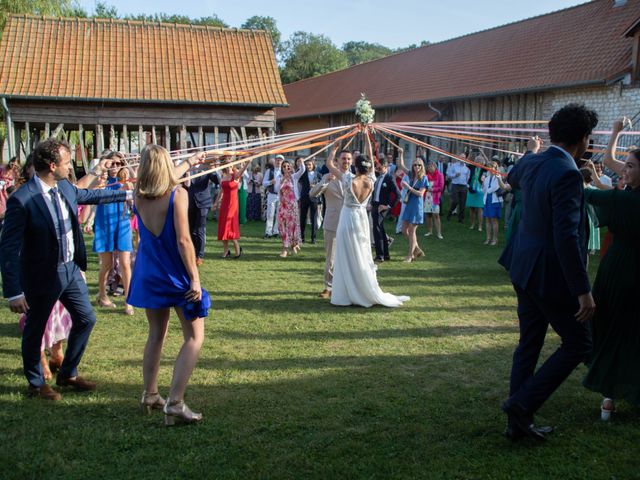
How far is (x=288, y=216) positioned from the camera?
1293 centimetres

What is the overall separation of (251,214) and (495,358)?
14.2 meters

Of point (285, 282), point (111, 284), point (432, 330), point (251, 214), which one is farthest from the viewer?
point (251, 214)

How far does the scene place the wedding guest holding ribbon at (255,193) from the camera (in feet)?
62.5

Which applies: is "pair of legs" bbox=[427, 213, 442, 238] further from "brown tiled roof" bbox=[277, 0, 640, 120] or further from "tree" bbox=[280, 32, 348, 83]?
"tree" bbox=[280, 32, 348, 83]

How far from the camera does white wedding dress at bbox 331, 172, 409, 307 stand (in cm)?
806

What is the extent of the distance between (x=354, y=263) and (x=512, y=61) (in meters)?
18.2

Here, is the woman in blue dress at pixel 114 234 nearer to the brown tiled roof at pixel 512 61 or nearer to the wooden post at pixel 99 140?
the wooden post at pixel 99 140

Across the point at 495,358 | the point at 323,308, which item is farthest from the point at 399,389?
the point at 323,308

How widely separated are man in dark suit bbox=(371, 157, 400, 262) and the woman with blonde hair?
782 cm

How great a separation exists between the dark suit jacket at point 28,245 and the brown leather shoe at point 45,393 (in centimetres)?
79

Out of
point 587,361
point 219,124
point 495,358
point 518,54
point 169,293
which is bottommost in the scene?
point 495,358

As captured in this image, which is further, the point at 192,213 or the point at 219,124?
the point at 219,124

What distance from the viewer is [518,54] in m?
23.5

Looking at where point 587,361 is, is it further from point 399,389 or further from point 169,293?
point 169,293
